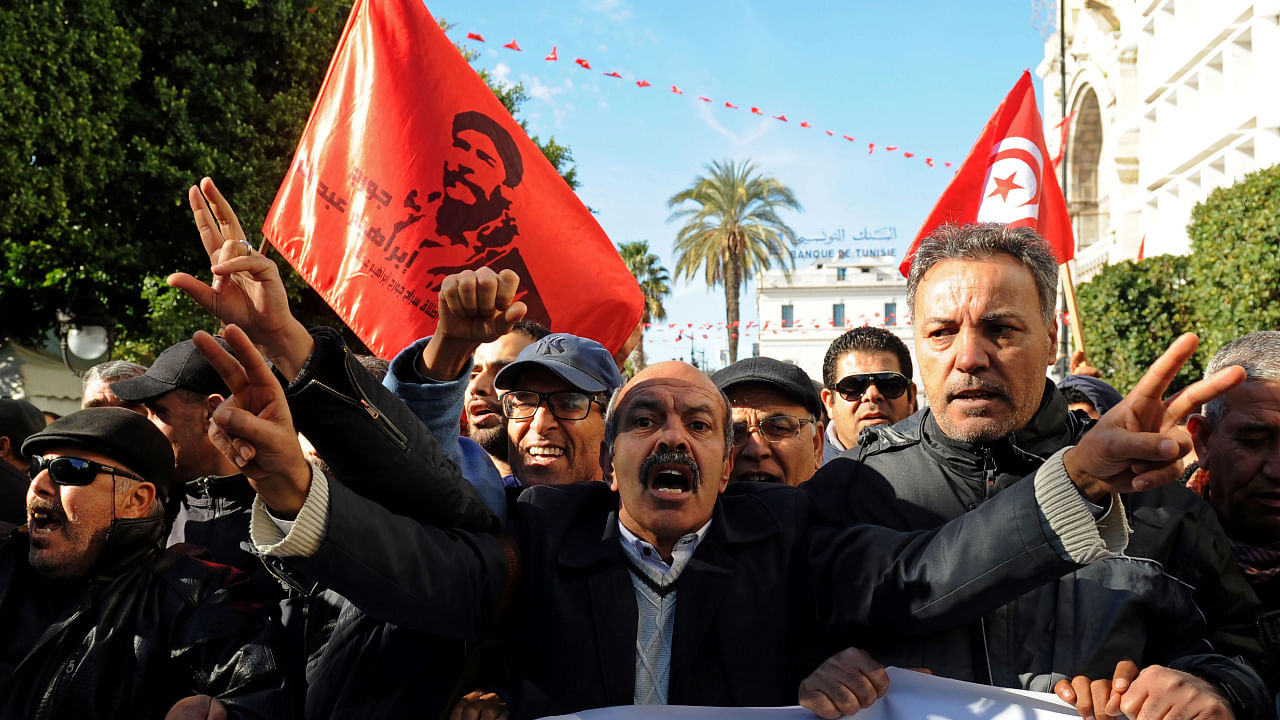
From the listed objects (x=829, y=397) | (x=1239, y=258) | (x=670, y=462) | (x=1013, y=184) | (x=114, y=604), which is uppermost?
(x=1239, y=258)

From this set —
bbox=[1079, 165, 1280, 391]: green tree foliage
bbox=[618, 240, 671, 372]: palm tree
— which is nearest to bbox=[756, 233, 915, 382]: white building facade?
bbox=[618, 240, 671, 372]: palm tree

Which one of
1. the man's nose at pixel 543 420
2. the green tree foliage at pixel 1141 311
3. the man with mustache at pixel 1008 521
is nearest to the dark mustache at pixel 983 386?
the man with mustache at pixel 1008 521

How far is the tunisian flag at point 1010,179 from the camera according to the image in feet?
21.9

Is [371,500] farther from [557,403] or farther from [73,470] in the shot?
[557,403]

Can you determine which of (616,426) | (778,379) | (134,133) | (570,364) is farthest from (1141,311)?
(616,426)

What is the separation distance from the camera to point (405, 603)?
6.98 ft

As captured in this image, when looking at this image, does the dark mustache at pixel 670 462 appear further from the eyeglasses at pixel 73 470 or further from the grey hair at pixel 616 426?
the eyeglasses at pixel 73 470

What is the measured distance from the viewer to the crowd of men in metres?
2.05

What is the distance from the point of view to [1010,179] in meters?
6.72

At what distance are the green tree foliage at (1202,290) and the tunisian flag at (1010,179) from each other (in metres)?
8.77

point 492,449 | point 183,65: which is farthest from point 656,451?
point 183,65

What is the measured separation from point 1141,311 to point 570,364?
17941 mm

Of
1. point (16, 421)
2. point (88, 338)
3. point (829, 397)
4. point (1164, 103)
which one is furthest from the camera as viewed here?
point (1164, 103)

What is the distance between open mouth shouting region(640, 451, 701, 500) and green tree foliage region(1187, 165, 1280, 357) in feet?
44.8
